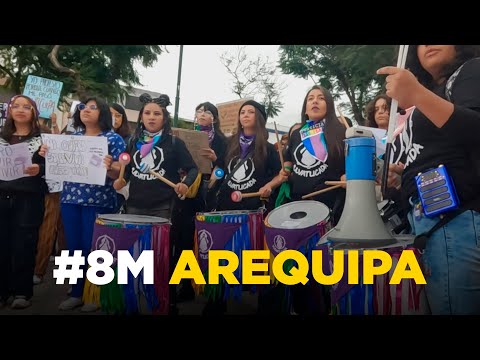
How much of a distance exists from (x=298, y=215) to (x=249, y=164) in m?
0.45

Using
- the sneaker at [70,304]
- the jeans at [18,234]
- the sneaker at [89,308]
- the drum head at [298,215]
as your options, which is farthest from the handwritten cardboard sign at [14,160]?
the drum head at [298,215]

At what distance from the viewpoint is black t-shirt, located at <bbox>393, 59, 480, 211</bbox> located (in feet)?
4.22

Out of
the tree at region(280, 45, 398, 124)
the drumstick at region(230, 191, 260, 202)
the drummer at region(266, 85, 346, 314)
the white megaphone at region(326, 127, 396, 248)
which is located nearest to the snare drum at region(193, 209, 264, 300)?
the drumstick at region(230, 191, 260, 202)

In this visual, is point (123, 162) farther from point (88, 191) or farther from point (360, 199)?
point (360, 199)

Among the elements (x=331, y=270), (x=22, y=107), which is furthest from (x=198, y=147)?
(x=331, y=270)

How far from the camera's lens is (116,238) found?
1.95 metres

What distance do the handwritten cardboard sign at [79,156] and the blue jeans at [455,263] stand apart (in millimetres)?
1585

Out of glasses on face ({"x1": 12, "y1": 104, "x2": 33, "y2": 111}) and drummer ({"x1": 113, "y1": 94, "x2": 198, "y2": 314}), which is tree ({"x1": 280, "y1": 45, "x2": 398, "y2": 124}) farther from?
glasses on face ({"x1": 12, "y1": 104, "x2": 33, "y2": 111})

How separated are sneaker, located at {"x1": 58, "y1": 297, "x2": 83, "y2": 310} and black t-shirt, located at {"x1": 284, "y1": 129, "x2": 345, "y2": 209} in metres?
1.10

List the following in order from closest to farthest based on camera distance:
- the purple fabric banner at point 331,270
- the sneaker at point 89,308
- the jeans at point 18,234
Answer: the purple fabric banner at point 331,270 → the sneaker at point 89,308 → the jeans at point 18,234

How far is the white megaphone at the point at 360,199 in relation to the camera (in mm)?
1557

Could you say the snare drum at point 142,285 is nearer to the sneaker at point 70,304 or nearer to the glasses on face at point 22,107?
the sneaker at point 70,304

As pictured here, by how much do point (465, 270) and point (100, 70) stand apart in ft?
5.73
